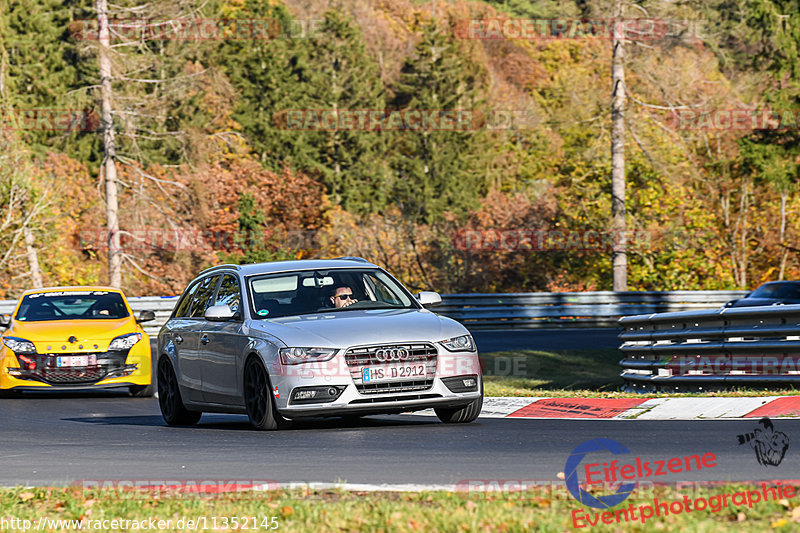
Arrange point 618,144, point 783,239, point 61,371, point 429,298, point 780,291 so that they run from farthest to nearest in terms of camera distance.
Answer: point 783,239, point 618,144, point 780,291, point 61,371, point 429,298

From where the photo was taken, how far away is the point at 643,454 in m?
9.00

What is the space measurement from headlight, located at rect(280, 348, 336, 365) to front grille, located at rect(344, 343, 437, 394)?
159 mm

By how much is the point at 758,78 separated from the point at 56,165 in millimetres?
32630

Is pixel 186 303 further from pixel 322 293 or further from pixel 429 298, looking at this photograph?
pixel 429 298

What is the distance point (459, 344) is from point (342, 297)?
1397 millimetres

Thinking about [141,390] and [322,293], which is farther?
[141,390]

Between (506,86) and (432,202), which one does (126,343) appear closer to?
(432,202)

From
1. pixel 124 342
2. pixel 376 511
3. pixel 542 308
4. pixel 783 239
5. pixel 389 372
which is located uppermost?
pixel 376 511

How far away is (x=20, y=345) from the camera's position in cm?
1712

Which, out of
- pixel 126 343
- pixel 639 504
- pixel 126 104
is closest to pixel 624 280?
pixel 126 104

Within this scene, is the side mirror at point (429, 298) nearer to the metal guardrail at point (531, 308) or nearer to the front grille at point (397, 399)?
the front grille at point (397, 399)

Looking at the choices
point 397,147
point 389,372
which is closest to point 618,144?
point 389,372

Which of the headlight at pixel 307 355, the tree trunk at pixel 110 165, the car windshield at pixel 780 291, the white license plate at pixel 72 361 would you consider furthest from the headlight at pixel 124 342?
the tree trunk at pixel 110 165

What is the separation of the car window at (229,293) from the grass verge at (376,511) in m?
4.71
